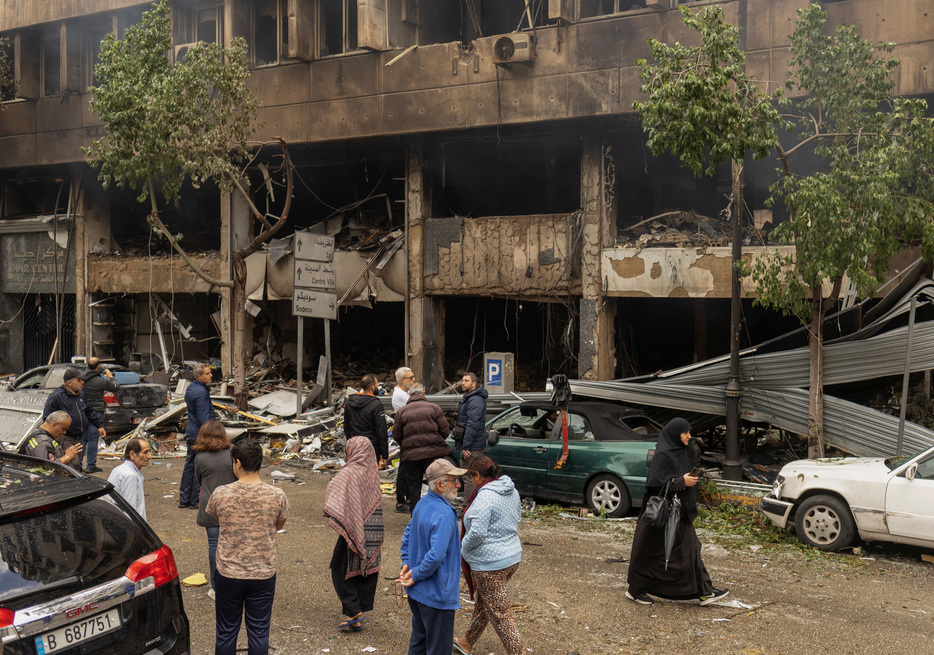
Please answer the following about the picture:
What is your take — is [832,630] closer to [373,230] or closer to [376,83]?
[376,83]

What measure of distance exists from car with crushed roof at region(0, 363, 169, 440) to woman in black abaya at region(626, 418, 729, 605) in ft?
37.0

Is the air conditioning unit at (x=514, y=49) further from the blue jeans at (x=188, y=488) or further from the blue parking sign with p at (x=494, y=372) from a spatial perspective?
the blue jeans at (x=188, y=488)

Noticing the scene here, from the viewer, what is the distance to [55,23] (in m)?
21.7

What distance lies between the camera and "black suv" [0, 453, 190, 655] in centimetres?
377

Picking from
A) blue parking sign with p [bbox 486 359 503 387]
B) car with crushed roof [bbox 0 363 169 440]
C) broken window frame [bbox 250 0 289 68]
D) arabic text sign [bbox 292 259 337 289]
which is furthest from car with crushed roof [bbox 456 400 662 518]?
broken window frame [bbox 250 0 289 68]

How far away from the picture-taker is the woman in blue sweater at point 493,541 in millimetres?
5117

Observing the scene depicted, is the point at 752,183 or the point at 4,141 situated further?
the point at 4,141

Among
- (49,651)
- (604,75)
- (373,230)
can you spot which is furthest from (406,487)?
(373,230)

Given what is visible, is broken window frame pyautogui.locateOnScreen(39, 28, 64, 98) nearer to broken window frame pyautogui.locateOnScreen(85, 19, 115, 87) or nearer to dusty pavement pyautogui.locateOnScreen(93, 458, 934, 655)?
broken window frame pyautogui.locateOnScreen(85, 19, 115, 87)

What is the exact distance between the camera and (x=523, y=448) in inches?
414

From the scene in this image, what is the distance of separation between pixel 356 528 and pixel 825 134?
8.06 m

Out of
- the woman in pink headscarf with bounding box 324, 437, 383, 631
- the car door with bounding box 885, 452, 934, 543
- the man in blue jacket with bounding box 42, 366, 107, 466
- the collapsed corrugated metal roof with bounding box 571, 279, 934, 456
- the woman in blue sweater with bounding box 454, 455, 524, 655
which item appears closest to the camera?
the woman in blue sweater with bounding box 454, 455, 524, 655

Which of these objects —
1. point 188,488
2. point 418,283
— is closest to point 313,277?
point 418,283

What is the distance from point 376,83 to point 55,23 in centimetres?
1072
